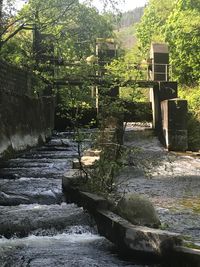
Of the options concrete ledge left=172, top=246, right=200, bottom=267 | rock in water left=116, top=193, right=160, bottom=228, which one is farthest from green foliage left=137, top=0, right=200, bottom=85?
concrete ledge left=172, top=246, right=200, bottom=267

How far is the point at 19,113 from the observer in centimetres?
1512

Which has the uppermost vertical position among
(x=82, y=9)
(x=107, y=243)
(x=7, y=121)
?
(x=82, y=9)

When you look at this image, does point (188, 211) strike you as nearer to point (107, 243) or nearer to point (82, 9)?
point (107, 243)

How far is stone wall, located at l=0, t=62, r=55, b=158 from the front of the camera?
13.4 m

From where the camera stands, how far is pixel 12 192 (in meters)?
8.46

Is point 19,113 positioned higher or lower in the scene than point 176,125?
higher

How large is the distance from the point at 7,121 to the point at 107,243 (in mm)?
8356

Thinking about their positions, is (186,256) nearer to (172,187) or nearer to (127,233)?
(127,233)

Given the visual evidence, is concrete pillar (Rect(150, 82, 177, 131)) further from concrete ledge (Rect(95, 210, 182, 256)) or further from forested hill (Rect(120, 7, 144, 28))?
forested hill (Rect(120, 7, 144, 28))

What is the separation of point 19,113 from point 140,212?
9944 millimetres

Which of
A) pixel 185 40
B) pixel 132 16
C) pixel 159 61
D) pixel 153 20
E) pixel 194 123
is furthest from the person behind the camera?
pixel 132 16

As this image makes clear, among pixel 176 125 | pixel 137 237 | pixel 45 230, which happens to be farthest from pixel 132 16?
pixel 137 237

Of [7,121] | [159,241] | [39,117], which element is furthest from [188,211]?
[39,117]

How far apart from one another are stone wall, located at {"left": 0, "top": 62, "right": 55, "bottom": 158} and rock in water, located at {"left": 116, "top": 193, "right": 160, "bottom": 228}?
705cm
